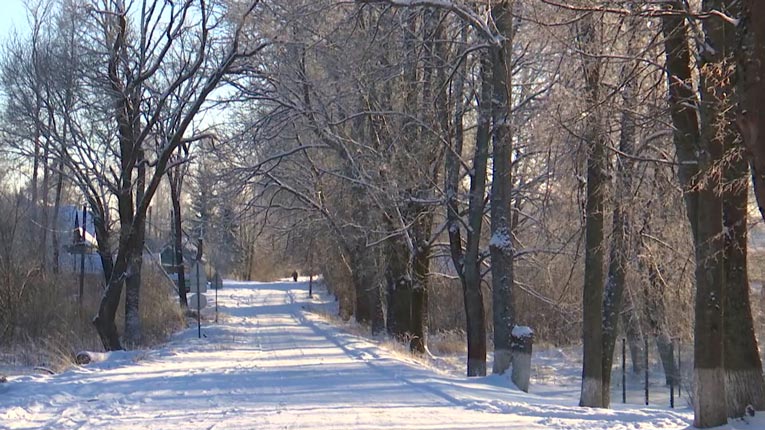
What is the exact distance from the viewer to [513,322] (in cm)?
1741

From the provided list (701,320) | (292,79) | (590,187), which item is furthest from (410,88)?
(701,320)

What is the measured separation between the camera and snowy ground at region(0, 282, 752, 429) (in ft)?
33.3

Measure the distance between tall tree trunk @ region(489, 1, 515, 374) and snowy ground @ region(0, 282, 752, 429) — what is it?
1567 millimetres

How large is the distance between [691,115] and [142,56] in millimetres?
15749

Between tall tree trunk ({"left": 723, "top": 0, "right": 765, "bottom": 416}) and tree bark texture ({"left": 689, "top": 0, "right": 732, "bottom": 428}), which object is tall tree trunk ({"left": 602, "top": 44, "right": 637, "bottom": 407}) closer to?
tall tree trunk ({"left": 723, "top": 0, "right": 765, "bottom": 416})

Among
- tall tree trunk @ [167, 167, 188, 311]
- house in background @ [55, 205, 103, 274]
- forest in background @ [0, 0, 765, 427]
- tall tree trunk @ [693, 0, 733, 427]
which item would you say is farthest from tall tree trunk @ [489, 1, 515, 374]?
tall tree trunk @ [167, 167, 188, 311]

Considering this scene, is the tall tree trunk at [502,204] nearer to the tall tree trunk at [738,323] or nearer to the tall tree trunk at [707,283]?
the tall tree trunk at [738,323]

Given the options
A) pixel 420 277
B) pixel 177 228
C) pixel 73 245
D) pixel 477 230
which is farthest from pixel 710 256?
pixel 177 228

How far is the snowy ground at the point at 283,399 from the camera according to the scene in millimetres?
10156

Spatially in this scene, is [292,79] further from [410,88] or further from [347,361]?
[347,361]

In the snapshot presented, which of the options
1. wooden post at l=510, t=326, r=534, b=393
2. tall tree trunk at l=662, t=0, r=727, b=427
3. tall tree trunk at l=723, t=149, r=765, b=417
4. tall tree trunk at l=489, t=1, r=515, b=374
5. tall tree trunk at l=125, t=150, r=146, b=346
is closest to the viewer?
tall tree trunk at l=662, t=0, r=727, b=427

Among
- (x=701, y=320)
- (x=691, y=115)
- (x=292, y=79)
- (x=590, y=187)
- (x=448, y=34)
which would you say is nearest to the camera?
(x=701, y=320)

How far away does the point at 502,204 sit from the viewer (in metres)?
17.1

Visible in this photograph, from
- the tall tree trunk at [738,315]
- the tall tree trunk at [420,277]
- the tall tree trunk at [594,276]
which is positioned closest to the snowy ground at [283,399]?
the tall tree trunk at [738,315]
